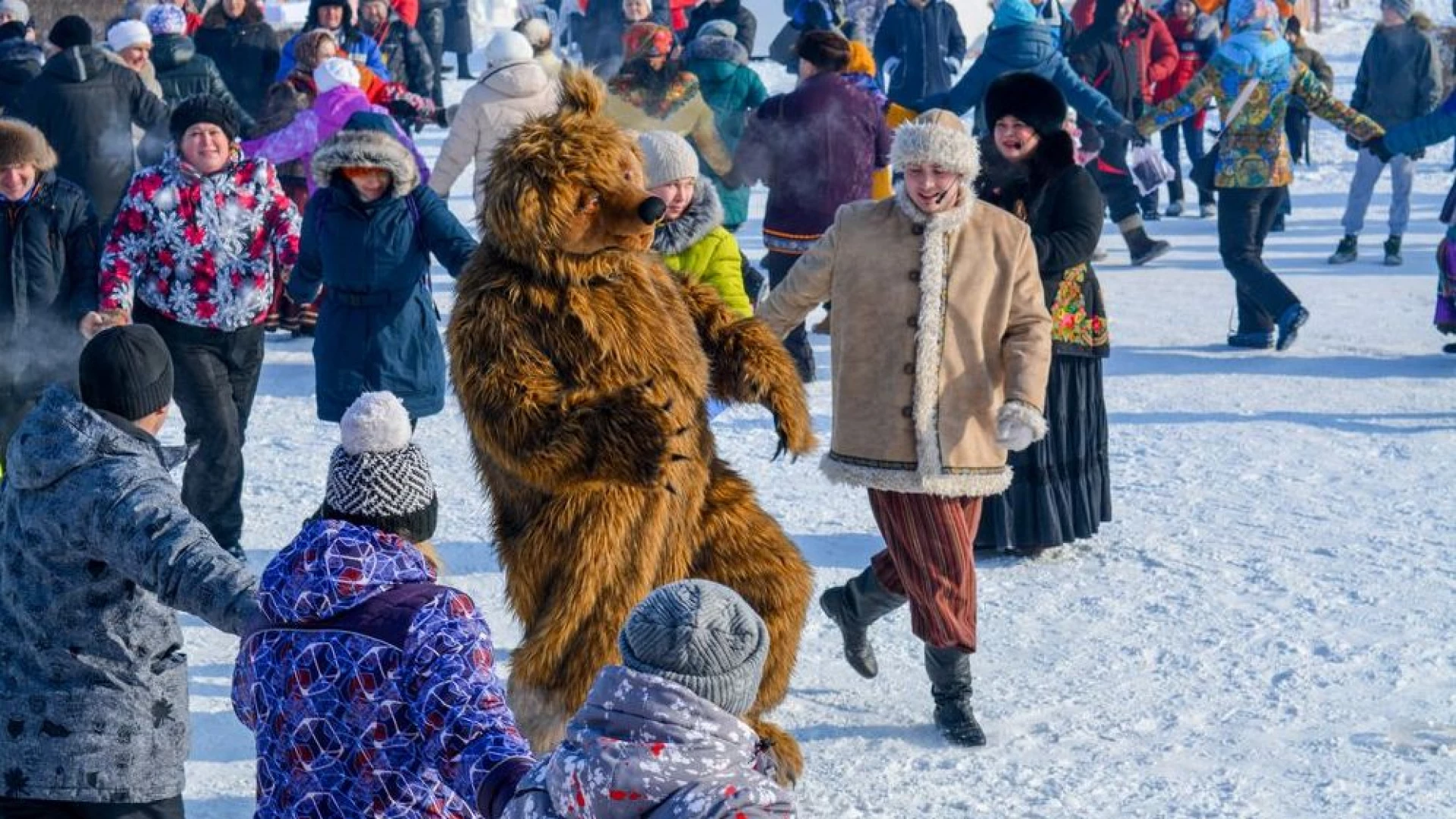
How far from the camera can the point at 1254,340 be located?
33.0 feet

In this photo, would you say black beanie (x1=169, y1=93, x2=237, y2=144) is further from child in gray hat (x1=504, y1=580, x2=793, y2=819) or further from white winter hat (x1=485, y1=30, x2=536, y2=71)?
child in gray hat (x1=504, y1=580, x2=793, y2=819)

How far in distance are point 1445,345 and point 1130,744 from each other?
5743 millimetres

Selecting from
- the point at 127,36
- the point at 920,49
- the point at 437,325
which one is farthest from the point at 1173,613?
the point at 920,49

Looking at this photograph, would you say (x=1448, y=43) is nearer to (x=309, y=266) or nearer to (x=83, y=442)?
(x=309, y=266)

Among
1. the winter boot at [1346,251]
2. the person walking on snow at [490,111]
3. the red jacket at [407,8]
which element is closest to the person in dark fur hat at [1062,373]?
the person walking on snow at [490,111]

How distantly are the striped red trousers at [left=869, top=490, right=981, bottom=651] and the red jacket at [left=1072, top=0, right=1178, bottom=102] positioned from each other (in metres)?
9.68

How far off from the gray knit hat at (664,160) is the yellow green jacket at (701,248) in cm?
13

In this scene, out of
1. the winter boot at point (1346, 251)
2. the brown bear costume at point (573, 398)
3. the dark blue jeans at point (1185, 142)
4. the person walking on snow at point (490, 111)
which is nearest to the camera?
the brown bear costume at point (573, 398)

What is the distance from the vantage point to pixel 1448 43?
19.3m

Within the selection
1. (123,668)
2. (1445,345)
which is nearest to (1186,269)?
(1445,345)

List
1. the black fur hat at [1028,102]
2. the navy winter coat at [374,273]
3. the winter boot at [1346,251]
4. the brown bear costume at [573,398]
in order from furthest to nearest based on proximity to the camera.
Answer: the winter boot at [1346,251] < the navy winter coat at [374,273] < the black fur hat at [1028,102] < the brown bear costume at [573,398]

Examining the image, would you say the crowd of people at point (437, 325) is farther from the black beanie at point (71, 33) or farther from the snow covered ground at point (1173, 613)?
the snow covered ground at point (1173, 613)

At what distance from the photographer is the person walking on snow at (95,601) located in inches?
129

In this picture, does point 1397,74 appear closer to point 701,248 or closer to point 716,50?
point 716,50
